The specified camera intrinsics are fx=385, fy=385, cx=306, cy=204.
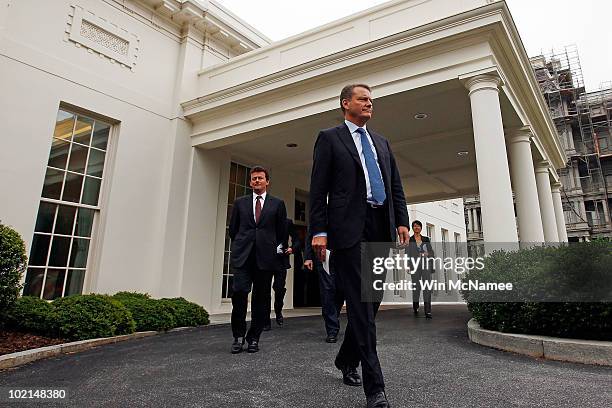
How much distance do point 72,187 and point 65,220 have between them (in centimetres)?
69

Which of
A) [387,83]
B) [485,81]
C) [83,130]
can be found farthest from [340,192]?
[83,130]

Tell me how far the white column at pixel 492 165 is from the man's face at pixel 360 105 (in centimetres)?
413

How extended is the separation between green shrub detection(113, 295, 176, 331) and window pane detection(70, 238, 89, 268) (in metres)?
1.71

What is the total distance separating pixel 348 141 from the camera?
262 centimetres

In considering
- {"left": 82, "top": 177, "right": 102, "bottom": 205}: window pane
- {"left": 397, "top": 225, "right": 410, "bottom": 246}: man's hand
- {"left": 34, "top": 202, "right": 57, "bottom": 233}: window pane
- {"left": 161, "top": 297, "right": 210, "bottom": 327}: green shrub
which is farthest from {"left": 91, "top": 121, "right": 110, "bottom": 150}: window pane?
{"left": 397, "top": 225, "right": 410, "bottom": 246}: man's hand

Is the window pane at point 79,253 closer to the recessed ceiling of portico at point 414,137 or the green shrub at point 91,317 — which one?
the green shrub at point 91,317

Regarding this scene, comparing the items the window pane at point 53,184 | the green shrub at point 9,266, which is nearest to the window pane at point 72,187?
the window pane at point 53,184

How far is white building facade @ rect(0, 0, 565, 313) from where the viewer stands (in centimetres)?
686

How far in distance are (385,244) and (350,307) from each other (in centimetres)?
48

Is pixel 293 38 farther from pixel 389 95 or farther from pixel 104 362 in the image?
pixel 104 362

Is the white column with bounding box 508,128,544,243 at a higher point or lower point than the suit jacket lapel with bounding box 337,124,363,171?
higher

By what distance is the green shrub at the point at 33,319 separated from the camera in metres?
5.23

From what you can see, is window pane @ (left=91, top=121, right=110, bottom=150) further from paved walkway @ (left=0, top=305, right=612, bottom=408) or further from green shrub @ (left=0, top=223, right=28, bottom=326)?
paved walkway @ (left=0, top=305, right=612, bottom=408)

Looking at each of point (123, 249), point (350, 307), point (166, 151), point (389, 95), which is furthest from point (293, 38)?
point (350, 307)
